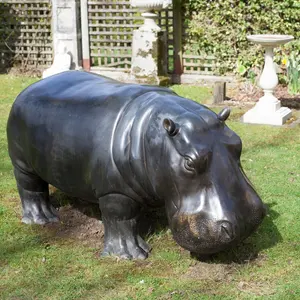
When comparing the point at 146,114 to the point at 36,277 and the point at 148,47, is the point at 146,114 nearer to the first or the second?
the point at 36,277

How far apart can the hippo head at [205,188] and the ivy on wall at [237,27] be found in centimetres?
729

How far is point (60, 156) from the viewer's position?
182 inches

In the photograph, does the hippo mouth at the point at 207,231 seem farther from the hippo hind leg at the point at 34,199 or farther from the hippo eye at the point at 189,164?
the hippo hind leg at the point at 34,199

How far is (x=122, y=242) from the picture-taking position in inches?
181

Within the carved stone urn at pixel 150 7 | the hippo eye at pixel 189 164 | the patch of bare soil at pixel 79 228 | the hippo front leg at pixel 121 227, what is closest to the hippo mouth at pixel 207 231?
the hippo eye at pixel 189 164

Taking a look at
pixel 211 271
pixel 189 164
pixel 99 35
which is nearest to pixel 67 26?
pixel 99 35

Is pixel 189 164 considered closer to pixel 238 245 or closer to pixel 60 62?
pixel 238 245

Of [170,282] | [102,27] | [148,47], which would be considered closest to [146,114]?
[170,282]

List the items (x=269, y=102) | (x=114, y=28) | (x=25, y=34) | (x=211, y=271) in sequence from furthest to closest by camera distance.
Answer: (x=25, y=34), (x=114, y=28), (x=269, y=102), (x=211, y=271)

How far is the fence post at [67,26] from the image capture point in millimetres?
12195

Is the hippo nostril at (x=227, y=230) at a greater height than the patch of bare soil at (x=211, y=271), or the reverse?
the hippo nostril at (x=227, y=230)

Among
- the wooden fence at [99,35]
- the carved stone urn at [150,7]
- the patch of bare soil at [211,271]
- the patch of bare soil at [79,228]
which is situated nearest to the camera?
the patch of bare soil at [211,271]

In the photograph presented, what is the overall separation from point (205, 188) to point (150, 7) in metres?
7.89

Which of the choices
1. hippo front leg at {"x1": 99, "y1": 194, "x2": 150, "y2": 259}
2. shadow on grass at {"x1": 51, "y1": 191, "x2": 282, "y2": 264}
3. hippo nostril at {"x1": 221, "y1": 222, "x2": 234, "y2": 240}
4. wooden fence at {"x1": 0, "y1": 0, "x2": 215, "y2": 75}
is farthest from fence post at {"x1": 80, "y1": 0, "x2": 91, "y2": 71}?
hippo nostril at {"x1": 221, "y1": 222, "x2": 234, "y2": 240}
